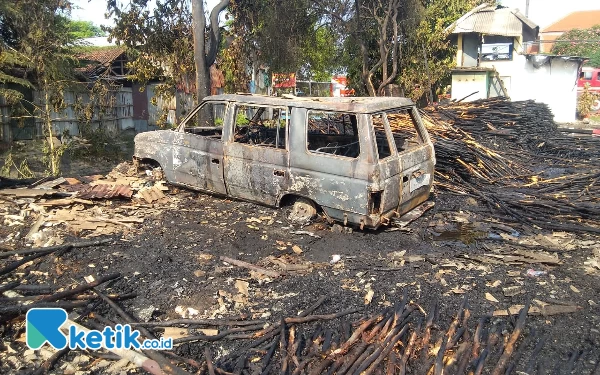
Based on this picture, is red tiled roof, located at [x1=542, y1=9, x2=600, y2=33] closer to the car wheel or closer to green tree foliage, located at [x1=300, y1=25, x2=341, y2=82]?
green tree foliage, located at [x1=300, y1=25, x2=341, y2=82]

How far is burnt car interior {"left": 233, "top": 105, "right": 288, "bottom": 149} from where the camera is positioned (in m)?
6.55

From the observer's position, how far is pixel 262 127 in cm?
745

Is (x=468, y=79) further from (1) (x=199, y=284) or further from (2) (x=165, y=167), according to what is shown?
(1) (x=199, y=284)

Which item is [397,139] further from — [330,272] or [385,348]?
[385,348]

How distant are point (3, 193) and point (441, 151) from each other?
7370 millimetres

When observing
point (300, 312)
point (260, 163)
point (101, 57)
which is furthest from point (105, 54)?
point (300, 312)

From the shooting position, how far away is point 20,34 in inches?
512

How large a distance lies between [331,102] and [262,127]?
1.69m

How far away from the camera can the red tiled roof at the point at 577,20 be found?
55.6 meters

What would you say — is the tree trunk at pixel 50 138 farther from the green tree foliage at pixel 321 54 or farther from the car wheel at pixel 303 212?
the green tree foliage at pixel 321 54

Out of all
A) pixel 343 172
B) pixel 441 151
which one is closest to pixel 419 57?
pixel 441 151

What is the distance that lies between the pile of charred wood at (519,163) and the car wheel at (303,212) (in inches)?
115

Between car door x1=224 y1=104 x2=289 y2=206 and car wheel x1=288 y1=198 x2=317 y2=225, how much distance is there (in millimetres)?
297

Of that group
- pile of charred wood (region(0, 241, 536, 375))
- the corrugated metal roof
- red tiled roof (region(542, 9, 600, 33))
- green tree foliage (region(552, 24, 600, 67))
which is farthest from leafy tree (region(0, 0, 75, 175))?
red tiled roof (region(542, 9, 600, 33))
